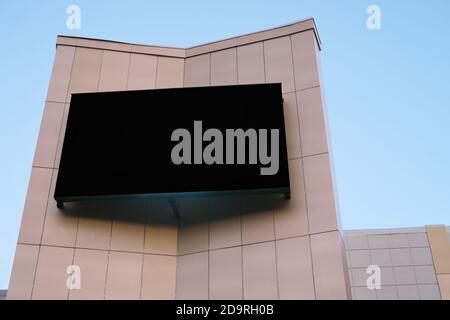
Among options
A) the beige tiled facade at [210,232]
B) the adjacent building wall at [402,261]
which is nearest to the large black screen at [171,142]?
the beige tiled facade at [210,232]

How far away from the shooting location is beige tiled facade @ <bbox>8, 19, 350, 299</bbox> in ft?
25.8

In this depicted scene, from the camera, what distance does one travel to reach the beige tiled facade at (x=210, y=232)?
7855mm

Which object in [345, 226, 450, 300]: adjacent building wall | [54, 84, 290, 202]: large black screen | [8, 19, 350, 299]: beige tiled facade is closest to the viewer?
[8, 19, 350, 299]: beige tiled facade

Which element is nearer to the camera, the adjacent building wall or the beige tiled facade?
the beige tiled facade

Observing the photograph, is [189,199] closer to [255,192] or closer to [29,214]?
[255,192]

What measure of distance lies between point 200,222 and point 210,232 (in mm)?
310

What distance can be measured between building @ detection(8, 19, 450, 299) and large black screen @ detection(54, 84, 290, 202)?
1.73ft

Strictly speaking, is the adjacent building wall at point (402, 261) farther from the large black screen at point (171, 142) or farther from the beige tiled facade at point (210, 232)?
the large black screen at point (171, 142)

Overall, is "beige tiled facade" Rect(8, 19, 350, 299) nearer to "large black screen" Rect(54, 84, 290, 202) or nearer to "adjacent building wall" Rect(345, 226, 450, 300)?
"large black screen" Rect(54, 84, 290, 202)

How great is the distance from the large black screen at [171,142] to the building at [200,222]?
0.53 m

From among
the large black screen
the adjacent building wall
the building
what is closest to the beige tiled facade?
the building

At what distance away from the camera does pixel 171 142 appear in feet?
28.7

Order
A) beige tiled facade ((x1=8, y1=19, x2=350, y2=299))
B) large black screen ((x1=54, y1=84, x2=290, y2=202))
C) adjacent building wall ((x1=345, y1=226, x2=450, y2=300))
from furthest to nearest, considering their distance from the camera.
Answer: adjacent building wall ((x1=345, y1=226, x2=450, y2=300)) < large black screen ((x1=54, y1=84, x2=290, y2=202)) < beige tiled facade ((x1=8, y1=19, x2=350, y2=299))

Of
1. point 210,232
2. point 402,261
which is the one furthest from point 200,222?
point 402,261
